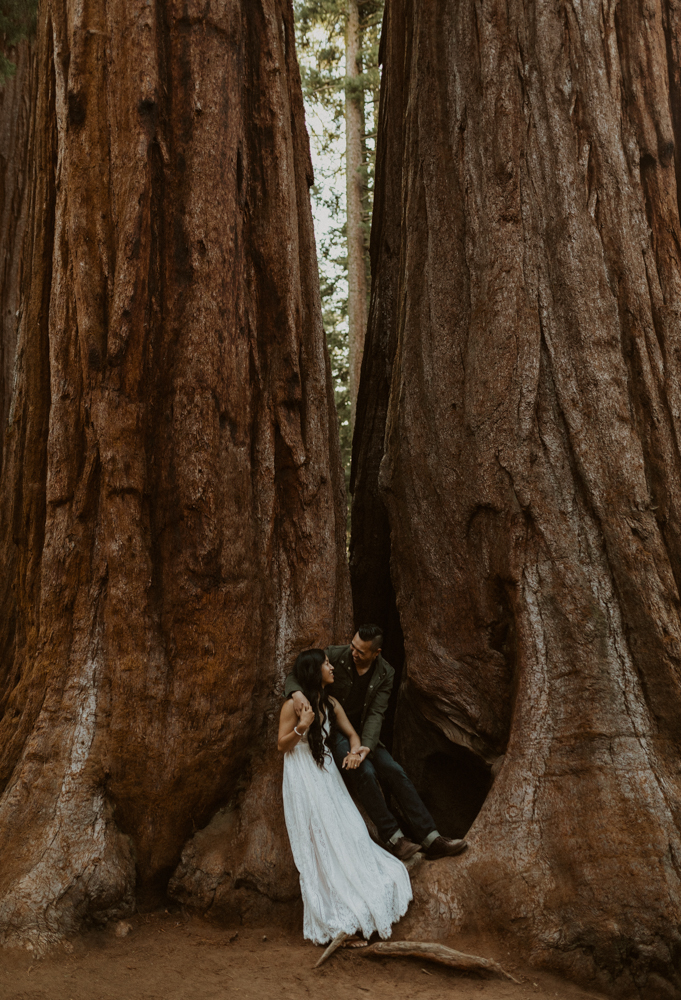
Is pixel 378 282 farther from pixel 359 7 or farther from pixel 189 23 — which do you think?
pixel 359 7

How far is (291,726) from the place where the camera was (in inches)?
158

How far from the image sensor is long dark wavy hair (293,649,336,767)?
406cm

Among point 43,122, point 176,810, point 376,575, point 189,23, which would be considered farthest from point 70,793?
point 189,23

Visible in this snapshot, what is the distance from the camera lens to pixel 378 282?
24.2 feet

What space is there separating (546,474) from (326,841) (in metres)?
2.36

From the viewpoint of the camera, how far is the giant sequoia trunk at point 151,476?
4074mm

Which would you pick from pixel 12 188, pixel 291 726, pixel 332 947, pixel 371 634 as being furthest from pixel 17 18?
pixel 332 947

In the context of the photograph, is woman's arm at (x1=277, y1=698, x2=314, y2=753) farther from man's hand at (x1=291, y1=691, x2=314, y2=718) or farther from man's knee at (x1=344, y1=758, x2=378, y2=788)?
man's knee at (x1=344, y1=758, x2=378, y2=788)

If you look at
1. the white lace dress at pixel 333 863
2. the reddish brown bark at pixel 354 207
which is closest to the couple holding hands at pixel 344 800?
the white lace dress at pixel 333 863

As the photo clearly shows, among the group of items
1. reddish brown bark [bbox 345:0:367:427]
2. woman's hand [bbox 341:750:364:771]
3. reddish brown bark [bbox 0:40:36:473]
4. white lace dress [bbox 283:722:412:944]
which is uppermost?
reddish brown bark [bbox 345:0:367:427]

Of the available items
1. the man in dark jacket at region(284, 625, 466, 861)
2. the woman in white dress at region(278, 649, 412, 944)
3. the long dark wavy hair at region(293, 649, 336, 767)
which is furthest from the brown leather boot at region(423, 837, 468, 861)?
the long dark wavy hair at region(293, 649, 336, 767)

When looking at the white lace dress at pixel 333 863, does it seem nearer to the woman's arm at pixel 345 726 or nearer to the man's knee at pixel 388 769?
the woman's arm at pixel 345 726

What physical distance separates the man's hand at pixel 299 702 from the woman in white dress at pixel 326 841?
1.0 inches

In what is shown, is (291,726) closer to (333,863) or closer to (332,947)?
(333,863)
